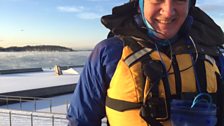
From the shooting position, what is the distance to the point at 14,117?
1180 centimetres

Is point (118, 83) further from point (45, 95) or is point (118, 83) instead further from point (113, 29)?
point (45, 95)

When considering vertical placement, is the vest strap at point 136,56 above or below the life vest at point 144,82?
above

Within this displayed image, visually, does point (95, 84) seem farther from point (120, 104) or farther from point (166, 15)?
point (166, 15)

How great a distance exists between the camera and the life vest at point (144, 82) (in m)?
2.28

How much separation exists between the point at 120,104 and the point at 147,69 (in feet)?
0.82

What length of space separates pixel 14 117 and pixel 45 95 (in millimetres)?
7295

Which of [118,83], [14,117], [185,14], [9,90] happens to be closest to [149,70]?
[118,83]

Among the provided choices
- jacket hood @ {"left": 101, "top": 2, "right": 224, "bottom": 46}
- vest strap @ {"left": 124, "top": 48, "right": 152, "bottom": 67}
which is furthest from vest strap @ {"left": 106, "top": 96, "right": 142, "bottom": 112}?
jacket hood @ {"left": 101, "top": 2, "right": 224, "bottom": 46}

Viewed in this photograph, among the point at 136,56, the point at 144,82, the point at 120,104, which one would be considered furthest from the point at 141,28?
the point at 120,104

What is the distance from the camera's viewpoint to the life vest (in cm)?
228

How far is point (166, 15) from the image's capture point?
2211mm

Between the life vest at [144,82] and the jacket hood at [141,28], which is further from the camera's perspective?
the jacket hood at [141,28]

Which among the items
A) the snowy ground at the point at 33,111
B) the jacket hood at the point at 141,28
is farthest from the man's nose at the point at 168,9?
the snowy ground at the point at 33,111

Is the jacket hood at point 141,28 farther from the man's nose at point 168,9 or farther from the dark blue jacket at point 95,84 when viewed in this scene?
the man's nose at point 168,9
